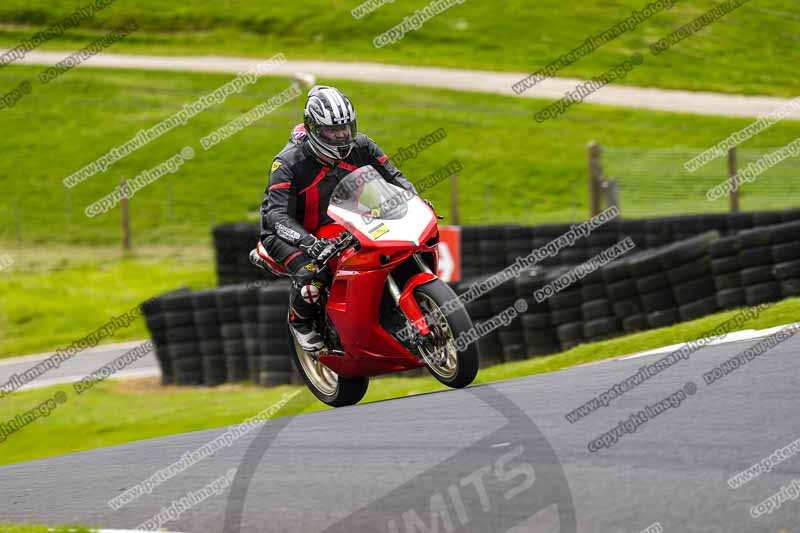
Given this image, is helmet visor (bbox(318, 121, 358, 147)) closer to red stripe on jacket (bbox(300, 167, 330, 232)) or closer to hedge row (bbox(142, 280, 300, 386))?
red stripe on jacket (bbox(300, 167, 330, 232))

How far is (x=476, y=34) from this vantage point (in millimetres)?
43750

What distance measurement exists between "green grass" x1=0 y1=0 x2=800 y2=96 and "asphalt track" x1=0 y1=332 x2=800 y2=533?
1196 inches

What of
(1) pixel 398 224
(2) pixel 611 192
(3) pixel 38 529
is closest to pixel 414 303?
(1) pixel 398 224

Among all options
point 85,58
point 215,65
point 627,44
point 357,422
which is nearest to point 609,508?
point 357,422

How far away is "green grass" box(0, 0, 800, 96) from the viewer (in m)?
38.0

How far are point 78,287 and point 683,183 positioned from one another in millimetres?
12385

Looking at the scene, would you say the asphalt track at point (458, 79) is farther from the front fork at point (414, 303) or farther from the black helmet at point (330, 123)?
the front fork at point (414, 303)

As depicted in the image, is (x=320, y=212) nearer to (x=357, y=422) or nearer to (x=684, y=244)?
(x=357, y=422)

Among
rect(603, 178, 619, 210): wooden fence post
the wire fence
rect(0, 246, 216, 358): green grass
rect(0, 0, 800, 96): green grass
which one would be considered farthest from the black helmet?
rect(0, 0, 800, 96): green grass

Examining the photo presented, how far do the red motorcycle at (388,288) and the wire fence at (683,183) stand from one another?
13.6m

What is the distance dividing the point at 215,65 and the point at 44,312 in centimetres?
2325

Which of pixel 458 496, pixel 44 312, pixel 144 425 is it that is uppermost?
pixel 458 496

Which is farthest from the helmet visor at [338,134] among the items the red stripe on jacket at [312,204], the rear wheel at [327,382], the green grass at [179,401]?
the green grass at [179,401]

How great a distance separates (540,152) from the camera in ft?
104
